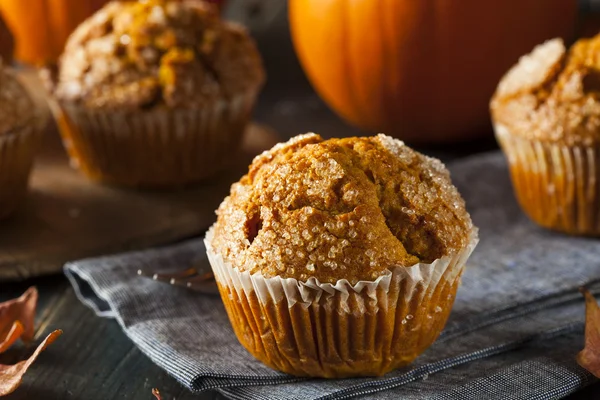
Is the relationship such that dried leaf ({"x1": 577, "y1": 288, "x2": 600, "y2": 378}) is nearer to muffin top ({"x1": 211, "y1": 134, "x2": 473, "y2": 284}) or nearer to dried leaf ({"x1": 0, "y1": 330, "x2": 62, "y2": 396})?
muffin top ({"x1": 211, "y1": 134, "x2": 473, "y2": 284})

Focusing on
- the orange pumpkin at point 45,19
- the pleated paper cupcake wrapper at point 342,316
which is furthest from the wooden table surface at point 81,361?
the orange pumpkin at point 45,19

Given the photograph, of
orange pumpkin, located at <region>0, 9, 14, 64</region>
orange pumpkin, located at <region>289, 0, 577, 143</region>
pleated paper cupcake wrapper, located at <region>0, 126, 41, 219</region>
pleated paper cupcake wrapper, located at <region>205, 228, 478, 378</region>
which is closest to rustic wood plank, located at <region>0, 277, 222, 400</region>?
pleated paper cupcake wrapper, located at <region>205, 228, 478, 378</region>

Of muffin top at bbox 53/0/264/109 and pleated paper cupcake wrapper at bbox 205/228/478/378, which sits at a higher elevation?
muffin top at bbox 53/0/264/109

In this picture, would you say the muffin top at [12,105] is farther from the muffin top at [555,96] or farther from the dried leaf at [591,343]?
the dried leaf at [591,343]

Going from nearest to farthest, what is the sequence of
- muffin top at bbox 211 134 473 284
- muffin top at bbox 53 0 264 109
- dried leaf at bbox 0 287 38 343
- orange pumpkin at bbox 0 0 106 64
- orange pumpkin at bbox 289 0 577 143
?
muffin top at bbox 211 134 473 284 → dried leaf at bbox 0 287 38 343 → muffin top at bbox 53 0 264 109 → orange pumpkin at bbox 289 0 577 143 → orange pumpkin at bbox 0 0 106 64

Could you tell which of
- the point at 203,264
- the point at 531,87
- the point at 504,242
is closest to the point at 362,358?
the point at 203,264

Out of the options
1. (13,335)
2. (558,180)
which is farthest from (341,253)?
(558,180)

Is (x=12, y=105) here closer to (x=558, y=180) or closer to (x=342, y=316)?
(x=342, y=316)

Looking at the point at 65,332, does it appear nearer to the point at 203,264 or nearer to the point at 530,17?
the point at 203,264
